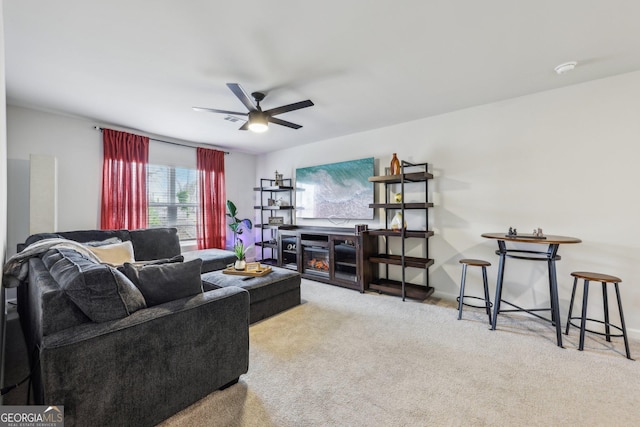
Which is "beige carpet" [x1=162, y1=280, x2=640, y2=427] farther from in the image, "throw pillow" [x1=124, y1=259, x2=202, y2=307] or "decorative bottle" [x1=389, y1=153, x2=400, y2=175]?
"decorative bottle" [x1=389, y1=153, x2=400, y2=175]

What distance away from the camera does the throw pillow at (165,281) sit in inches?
62.7

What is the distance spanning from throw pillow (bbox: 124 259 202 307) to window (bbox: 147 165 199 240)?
11.0ft

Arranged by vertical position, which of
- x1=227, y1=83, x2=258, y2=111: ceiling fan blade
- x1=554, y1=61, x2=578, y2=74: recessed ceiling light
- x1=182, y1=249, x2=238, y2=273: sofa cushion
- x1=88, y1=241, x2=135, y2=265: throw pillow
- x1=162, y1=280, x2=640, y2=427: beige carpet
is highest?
x1=554, y1=61, x2=578, y2=74: recessed ceiling light

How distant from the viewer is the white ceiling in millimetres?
1712

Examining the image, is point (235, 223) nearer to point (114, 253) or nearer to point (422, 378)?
point (114, 253)

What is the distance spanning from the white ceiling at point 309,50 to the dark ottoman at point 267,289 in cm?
202

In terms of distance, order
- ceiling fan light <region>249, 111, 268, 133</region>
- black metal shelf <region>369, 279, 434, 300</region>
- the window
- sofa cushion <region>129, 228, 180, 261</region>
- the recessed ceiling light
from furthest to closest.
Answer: the window, sofa cushion <region>129, 228, 180, 261</region>, black metal shelf <region>369, 279, 434, 300</region>, ceiling fan light <region>249, 111, 268, 133</region>, the recessed ceiling light

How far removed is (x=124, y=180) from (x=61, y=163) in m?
0.71

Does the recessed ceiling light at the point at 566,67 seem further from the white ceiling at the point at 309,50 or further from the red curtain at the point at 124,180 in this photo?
the red curtain at the point at 124,180

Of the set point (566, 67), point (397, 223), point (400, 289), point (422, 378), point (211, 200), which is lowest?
point (422, 378)

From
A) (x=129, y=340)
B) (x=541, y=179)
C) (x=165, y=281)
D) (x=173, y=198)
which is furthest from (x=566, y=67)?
(x=173, y=198)

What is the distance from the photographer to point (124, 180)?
4090mm
